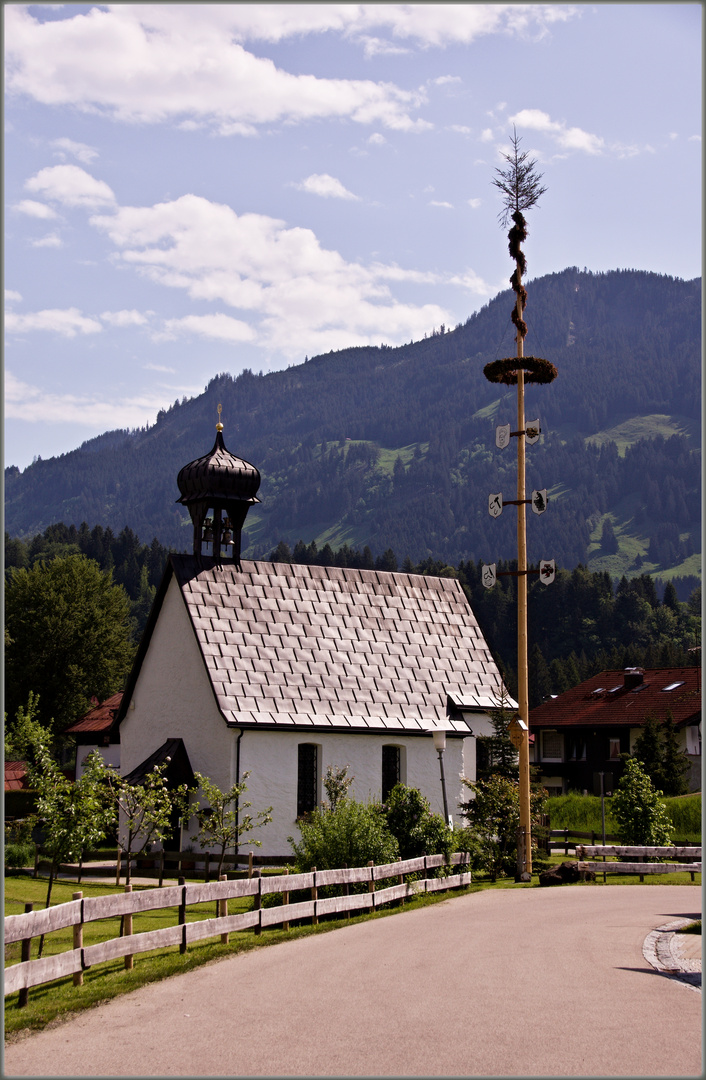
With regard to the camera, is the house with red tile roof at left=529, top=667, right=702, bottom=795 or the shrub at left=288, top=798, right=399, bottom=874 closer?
the shrub at left=288, top=798, right=399, bottom=874

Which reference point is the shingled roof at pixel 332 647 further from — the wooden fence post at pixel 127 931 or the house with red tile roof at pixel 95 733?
the house with red tile roof at pixel 95 733

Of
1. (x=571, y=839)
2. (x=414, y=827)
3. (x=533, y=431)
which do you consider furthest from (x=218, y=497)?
(x=571, y=839)

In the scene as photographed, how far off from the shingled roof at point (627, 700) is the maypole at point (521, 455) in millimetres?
42333

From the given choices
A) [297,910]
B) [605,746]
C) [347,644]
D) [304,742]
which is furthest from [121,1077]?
[605,746]

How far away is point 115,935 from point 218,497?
65.5ft

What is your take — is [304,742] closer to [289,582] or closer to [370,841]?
[289,582]

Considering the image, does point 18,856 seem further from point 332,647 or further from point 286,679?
point 332,647

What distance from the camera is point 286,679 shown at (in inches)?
1350

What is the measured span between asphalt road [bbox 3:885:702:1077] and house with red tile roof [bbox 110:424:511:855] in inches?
630

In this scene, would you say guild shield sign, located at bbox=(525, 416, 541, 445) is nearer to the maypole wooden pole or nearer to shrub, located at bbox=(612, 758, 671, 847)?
the maypole wooden pole

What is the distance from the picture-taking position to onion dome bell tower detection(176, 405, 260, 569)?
36.9 meters

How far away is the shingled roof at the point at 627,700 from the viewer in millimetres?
71369

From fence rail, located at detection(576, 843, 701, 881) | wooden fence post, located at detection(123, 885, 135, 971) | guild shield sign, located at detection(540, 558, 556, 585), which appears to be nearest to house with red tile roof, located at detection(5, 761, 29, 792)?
fence rail, located at detection(576, 843, 701, 881)

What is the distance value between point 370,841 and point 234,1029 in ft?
40.6
